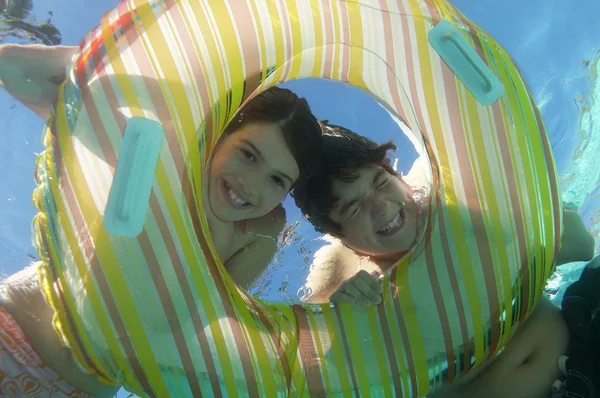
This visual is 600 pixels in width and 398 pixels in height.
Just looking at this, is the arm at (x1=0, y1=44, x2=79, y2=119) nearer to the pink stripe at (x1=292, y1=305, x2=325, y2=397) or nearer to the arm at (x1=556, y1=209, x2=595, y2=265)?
the pink stripe at (x1=292, y1=305, x2=325, y2=397)

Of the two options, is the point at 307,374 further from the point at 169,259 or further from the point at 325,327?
the point at 169,259

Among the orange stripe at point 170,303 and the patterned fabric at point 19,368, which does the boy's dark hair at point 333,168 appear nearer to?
the orange stripe at point 170,303

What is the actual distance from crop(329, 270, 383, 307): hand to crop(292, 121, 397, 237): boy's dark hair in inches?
24.8

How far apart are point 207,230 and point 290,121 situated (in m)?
0.96

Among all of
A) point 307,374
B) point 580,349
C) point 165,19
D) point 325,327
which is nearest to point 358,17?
point 165,19

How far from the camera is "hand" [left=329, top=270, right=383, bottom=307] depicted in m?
1.73

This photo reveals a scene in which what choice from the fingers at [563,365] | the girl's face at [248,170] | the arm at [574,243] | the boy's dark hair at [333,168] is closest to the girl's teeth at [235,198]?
the girl's face at [248,170]

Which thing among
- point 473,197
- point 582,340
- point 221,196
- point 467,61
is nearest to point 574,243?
point 582,340

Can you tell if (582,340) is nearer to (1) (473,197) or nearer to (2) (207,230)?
(1) (473,197)

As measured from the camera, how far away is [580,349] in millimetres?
1723

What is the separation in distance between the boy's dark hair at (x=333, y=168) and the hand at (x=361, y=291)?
24.8 inches

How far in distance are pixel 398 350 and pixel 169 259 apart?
90 centimetres

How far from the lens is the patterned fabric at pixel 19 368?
4.80 ft

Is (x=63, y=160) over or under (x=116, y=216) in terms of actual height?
over
